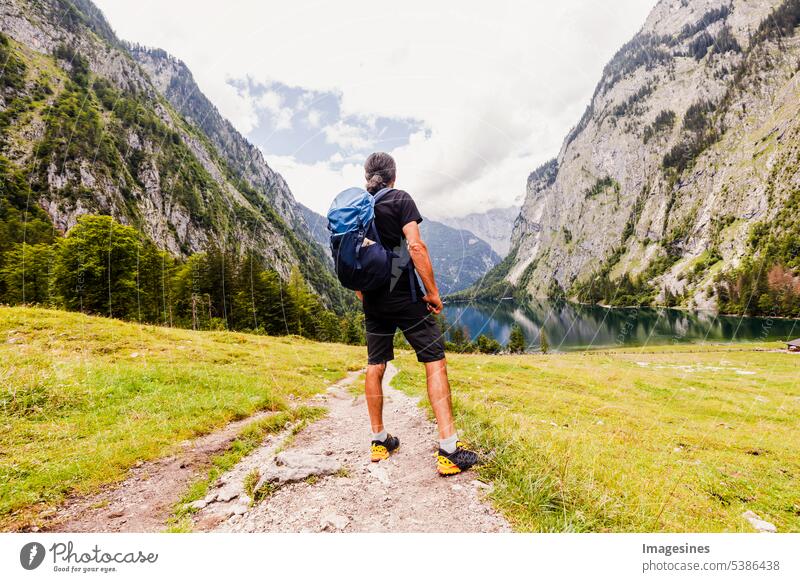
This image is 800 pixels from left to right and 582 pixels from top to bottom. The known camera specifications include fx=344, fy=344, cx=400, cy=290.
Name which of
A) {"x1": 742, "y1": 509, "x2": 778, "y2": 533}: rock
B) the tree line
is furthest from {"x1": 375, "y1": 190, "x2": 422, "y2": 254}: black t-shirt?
the tree line

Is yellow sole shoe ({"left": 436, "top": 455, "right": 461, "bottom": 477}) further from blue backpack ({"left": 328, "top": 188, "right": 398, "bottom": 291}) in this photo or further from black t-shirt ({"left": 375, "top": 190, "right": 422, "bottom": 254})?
black t-shirt ({"left": 375, "top": 190, "right": 422, "bottom": 254})

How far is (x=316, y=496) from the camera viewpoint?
3523 millimetres

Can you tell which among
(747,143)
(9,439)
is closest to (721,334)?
(9,439)

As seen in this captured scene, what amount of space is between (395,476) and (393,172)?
12.1 ft

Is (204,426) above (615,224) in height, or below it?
below

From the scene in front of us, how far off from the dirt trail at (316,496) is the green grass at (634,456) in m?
0.46

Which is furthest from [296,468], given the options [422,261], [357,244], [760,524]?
[760,524]

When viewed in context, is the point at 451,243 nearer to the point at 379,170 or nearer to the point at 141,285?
the point at 141,285

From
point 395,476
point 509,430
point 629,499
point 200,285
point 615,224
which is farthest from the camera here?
point 615,224

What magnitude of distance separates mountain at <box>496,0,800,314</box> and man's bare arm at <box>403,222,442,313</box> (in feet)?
426

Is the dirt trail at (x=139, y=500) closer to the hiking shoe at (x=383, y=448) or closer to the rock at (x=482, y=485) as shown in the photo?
the hiking shoe at (x=383, y=448)

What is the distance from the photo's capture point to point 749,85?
169m

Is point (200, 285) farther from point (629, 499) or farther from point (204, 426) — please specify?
point (629, 499)

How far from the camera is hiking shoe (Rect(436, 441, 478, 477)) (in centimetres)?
365
